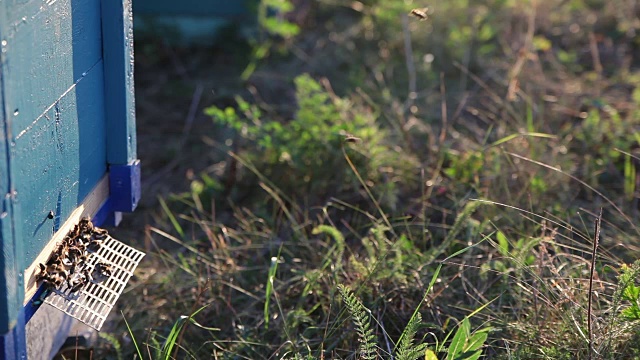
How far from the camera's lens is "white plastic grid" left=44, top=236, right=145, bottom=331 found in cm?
199

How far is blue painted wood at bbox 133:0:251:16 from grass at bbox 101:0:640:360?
0.88 ft

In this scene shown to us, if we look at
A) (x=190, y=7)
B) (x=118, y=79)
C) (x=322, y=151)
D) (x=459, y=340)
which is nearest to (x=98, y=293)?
(x=118, y=79)

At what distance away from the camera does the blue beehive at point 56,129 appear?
1699 mm

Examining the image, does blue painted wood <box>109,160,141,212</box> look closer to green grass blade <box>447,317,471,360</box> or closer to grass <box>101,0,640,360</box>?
grass <box>101,0,640,360</box>

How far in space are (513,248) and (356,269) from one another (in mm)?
572

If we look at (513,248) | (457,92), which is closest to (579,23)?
(457,92)

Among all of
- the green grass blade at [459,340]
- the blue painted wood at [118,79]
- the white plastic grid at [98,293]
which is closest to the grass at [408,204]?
the green grass blade at [459,340]

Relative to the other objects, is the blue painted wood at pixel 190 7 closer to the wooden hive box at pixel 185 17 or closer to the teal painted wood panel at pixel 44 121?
the wooden hive box at pixel 185 17

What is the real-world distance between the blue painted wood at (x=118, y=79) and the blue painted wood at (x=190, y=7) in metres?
2.66

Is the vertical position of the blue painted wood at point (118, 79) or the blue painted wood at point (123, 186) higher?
the blue painted wood at point (118, 79)

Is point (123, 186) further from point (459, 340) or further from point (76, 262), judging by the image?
point (459, 340)

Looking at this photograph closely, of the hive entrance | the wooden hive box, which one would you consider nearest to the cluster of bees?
the hive entrance

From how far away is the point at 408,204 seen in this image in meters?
3.22

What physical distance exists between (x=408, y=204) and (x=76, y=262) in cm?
152
